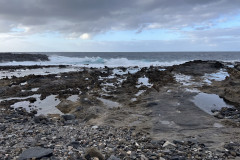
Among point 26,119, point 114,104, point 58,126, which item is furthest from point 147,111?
point 26,119

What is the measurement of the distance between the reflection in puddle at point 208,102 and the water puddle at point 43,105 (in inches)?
274

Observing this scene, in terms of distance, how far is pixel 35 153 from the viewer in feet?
15.3

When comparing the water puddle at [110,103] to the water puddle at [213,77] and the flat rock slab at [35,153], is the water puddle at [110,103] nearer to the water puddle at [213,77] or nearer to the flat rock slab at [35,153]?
the flat rock slab at [35,153]

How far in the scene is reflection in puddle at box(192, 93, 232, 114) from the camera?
10.3 m

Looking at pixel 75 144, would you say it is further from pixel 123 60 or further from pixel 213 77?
pixel 123 60

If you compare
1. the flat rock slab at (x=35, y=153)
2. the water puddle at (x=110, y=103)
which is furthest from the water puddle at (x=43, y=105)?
the flat rock slab at (x=35, y=153)

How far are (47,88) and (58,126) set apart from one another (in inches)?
325

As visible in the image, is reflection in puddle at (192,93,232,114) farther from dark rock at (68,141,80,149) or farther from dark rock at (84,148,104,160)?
dark rock at (84,148,104,160)

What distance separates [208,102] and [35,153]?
9.34m

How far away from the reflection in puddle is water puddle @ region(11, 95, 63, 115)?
6.95 m

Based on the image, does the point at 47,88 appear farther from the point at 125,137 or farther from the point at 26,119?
the point at 125,137

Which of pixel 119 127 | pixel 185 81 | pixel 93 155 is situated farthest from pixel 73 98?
pixel 185 81

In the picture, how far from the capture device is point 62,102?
11.4m

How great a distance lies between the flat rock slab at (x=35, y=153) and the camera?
4531 mm
